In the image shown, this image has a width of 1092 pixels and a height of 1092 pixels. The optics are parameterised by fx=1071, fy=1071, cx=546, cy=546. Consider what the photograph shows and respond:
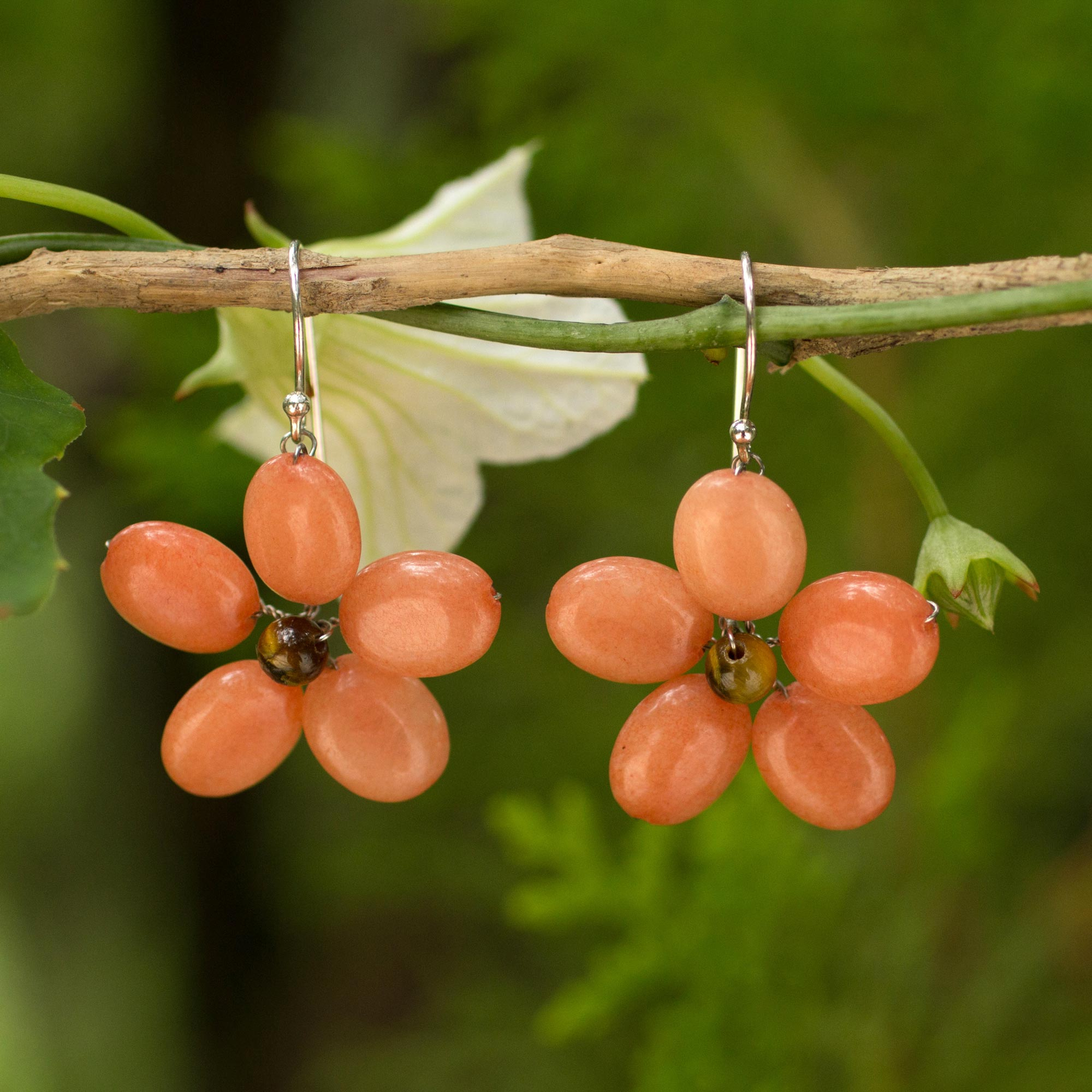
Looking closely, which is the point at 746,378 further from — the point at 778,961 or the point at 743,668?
the point at 778,961

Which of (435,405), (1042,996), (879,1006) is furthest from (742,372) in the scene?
(1042,996)

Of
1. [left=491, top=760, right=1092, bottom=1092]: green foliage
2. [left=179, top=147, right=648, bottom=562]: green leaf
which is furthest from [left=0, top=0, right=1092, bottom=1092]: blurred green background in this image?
[left=179, top=147, right=648, bottom=562]: green leaf

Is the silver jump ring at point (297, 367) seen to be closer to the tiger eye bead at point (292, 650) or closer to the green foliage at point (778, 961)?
the tiger eye bead at point (292, 650)

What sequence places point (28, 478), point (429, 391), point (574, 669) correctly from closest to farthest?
point (28, 478), point (429, 391), point (574, 669)

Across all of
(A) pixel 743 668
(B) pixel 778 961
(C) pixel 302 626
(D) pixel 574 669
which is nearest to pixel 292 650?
(C) pixel 302 626

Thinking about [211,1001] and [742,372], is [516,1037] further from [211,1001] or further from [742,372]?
[742,372]

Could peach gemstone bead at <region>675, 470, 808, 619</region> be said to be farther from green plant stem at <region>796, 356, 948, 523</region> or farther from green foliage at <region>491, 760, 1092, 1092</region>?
green foliage at <region>491, 760, 1092, 1092</region>

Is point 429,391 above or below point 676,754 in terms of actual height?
above
